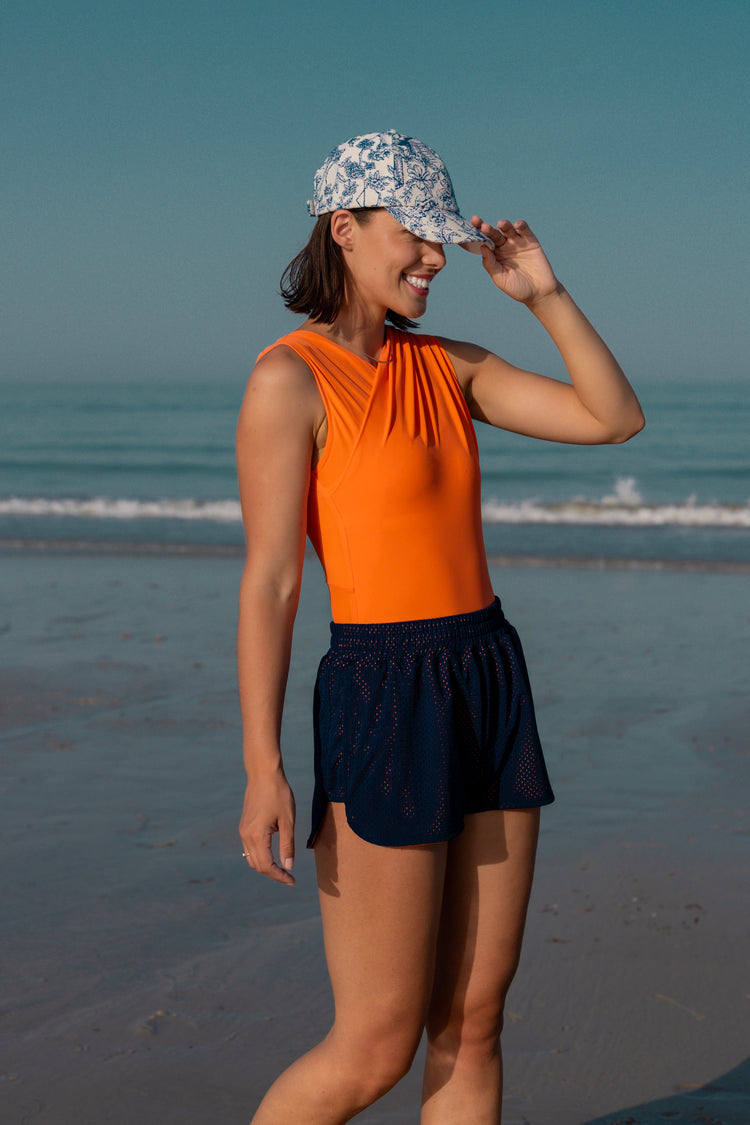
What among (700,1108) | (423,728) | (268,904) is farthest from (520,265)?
(268,904)

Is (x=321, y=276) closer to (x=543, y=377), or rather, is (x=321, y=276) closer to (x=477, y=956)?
(x=543, y=377)

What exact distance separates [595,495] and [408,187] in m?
19.7

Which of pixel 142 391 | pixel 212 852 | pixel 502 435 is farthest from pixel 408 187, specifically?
pixel 142 391

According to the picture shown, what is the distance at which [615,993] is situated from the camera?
335 cm

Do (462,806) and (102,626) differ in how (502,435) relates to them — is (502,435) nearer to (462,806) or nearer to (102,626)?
(102,626)

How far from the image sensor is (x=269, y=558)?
204 centimetres

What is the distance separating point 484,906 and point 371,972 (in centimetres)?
25

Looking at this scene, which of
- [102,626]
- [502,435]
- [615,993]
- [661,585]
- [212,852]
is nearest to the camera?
[615,993]

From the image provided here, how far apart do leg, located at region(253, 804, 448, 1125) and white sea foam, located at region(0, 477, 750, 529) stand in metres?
14.0

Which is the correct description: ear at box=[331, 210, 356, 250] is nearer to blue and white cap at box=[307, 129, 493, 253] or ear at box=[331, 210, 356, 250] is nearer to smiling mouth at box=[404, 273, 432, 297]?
blue and white cap at box=[307, 129, 493, 253]

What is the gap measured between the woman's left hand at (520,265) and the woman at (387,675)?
0.11m

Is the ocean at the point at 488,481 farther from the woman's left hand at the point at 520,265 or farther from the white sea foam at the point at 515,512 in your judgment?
the woman's left hand at the point at 520,265

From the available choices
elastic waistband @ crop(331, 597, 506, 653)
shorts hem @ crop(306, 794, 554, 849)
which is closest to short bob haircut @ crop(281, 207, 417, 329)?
elastic waistband @ crop(331, 597, 506, 653)

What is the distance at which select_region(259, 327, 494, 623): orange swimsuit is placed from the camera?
80.4 inches
